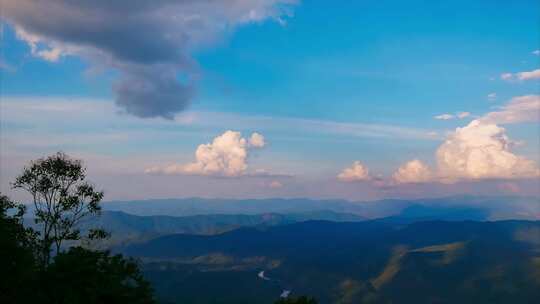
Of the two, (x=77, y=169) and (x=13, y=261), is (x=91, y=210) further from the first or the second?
(x=13, y=261)

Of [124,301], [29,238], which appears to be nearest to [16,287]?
[124,301]

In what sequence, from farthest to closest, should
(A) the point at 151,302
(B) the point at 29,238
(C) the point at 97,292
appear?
(B) the point at 29,238 → (A) the point at 151,302 → (C) the point at 97,292

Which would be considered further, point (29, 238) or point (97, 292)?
point (29, 238)

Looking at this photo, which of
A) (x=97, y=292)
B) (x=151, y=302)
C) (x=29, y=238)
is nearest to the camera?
(x=97, y=292)

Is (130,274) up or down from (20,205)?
down

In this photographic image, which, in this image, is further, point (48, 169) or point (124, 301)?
point (48, 169)

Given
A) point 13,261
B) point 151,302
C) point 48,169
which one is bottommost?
point 151,302

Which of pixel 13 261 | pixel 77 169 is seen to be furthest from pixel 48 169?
pixel 13 261

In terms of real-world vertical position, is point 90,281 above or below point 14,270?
below

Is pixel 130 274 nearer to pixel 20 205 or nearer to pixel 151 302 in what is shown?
pixel 151 302
